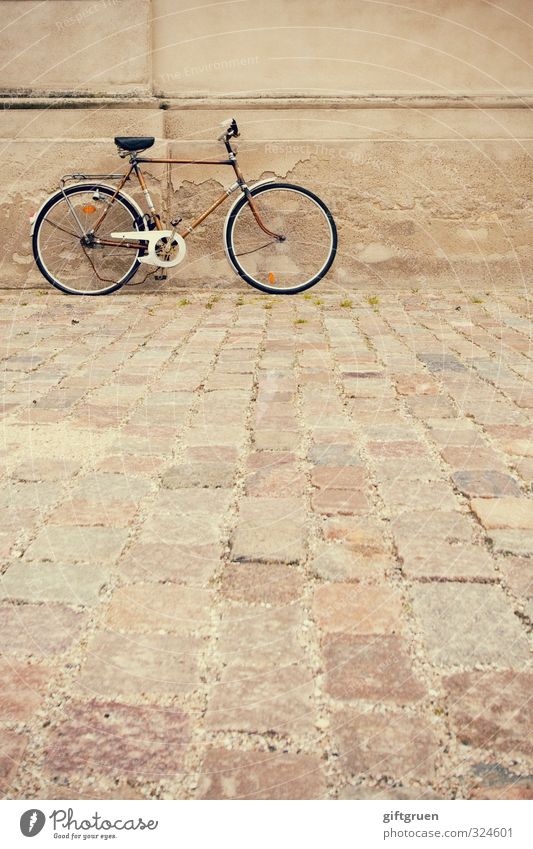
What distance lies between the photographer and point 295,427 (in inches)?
115

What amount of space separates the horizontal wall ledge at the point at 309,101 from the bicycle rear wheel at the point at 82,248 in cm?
82

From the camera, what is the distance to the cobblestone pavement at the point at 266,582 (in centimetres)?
127

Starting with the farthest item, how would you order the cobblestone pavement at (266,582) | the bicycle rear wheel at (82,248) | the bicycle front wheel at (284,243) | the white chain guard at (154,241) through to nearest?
the bicycle front wheel at (284,243)
the bicycle rear wheel at (82,248)
the white chain guard at (154,241)
the cobblestone pavement at (266,582)

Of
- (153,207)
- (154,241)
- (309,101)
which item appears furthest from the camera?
(309,101)

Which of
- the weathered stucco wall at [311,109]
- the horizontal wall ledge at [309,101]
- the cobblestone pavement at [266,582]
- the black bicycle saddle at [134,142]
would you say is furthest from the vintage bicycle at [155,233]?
the cobblestone pavement at [266,582]

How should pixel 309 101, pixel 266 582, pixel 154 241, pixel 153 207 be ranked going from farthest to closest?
pixel 309 101 < pixel 153 207 < pixel 154 241 < pixel 266 582

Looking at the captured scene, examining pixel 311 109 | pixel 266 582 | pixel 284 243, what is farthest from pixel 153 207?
pixel 266 582

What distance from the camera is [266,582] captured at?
1806 mm

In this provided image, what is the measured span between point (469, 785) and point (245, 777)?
13.7 inches

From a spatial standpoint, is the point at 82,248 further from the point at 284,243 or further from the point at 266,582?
the point at 266,582

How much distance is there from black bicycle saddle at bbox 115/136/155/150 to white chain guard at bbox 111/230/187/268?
0.60 m

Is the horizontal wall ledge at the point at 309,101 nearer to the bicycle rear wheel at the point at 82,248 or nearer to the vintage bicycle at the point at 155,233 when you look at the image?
the vintage bicycle at the point at 155,233

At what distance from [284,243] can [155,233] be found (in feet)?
3.60
